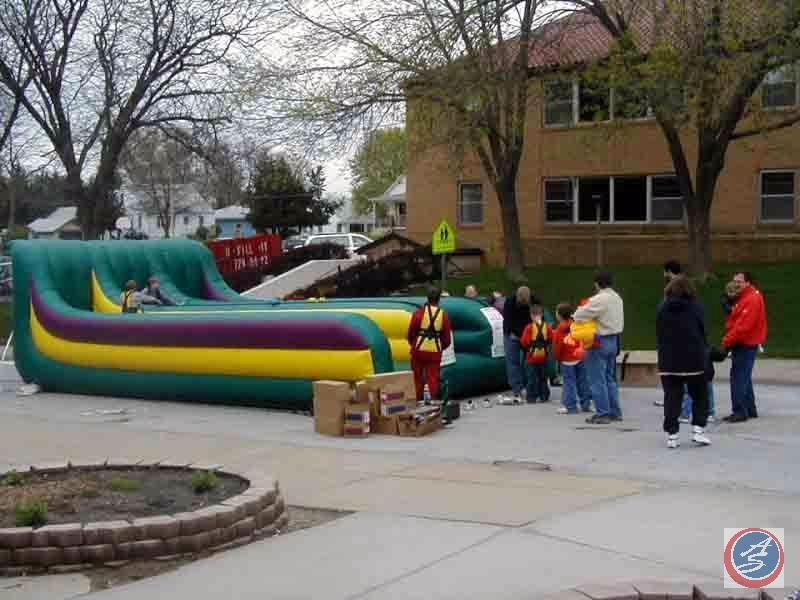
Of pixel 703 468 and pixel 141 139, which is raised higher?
pixel 141 139

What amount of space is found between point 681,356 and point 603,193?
25939 mm

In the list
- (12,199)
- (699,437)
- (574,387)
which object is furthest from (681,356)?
(12,199)

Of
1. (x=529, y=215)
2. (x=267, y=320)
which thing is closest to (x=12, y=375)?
(x=267, y=320)

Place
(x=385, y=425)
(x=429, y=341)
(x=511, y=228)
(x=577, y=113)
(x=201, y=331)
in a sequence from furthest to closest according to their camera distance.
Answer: (x=577, y=113), (x=511, y=228), (x=201, y=331), (x=429, y=341), (x=385, y=425)

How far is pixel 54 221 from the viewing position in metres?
105

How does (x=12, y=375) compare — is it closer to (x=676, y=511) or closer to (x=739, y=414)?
(x=739, y=414)

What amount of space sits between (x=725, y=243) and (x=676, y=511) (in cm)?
→ 2664

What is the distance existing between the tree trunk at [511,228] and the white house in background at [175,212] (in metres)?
51.0

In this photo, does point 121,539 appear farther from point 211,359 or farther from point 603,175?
point 603,175

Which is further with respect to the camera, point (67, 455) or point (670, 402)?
point (67, 455)

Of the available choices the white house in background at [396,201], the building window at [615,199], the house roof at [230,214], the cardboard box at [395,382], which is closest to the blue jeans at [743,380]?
the cardboard box at [395,382]

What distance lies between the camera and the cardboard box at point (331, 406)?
13.7 m

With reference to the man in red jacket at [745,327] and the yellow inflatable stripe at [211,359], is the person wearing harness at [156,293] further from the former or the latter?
the man in red jacket at [745,327]

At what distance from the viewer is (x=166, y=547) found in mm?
7703
